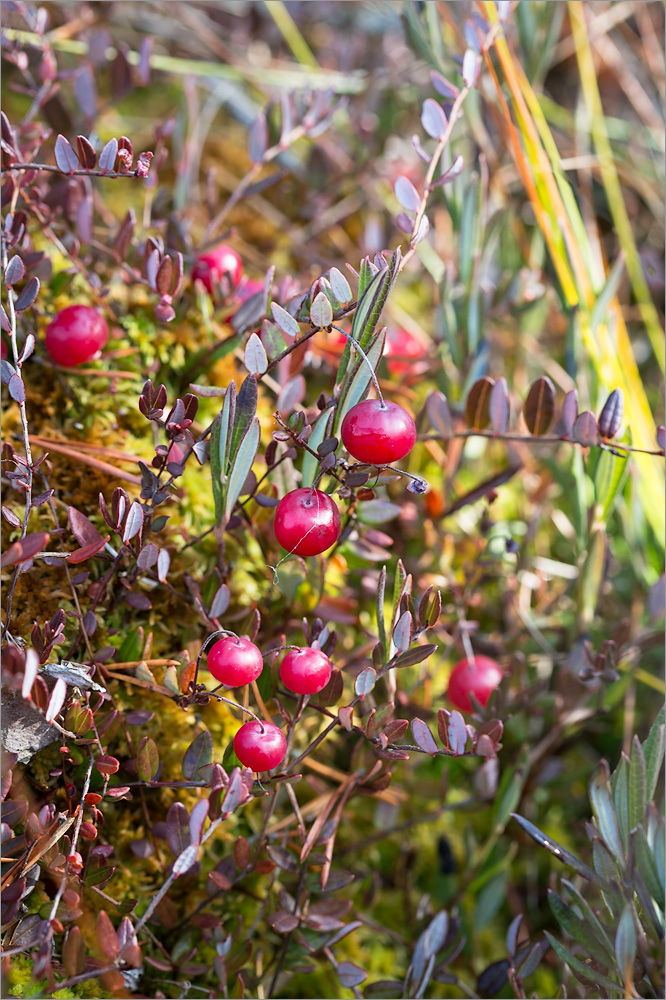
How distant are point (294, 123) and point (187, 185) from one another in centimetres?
23

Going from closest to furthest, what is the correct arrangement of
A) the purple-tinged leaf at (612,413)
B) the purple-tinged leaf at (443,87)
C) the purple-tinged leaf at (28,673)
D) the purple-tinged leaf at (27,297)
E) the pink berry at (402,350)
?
1. the purple-tinged leaf at (28,673)
2. the purple-tinged leaf at (27,297)
3. the purple-tinged leaf at (612,413)
4. the purple-tinged leaf at (443,87)
5. the pink berry at (402,350)

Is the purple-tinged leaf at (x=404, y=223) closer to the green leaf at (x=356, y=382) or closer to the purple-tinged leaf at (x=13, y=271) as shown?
the green leaf at (x=356, y=382)

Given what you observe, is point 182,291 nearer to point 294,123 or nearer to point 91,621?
point 294,123

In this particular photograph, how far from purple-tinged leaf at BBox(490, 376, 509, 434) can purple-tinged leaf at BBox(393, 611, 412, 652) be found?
0.39 metres

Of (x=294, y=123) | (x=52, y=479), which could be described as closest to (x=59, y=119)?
(x=294, y=123)

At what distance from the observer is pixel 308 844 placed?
0.96m

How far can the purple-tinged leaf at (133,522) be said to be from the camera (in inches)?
35.5

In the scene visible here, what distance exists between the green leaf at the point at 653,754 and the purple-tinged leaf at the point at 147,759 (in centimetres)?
58

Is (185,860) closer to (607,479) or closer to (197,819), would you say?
(197,819)

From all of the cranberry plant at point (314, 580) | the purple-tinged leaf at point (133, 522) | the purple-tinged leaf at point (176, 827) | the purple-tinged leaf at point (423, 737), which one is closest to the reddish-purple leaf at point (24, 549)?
the cranberry plant at point (314, 580)

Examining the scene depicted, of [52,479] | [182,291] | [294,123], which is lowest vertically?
[52,479]

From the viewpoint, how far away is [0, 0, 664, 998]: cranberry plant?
88 cm

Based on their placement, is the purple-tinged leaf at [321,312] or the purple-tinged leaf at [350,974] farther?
the purple-tinged leaf at [350,974]

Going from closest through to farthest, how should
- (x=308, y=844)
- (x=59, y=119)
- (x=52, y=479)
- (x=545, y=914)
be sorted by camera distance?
(x=308, y=844), (x=52, y=479), (x=545, y=914), (x=59, y=119)
